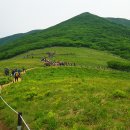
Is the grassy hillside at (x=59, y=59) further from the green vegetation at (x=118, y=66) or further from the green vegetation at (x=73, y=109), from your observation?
the green vegetation at (x=73, y=109)

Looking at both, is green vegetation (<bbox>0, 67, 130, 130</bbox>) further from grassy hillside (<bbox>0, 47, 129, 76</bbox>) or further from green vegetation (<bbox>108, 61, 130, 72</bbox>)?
green vegetation (<bbox>108, 61, 130, 72</bbox>)

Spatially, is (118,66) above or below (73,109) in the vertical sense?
below

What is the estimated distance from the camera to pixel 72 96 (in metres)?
24.5

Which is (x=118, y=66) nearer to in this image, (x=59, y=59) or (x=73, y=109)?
(x=59, y=59)

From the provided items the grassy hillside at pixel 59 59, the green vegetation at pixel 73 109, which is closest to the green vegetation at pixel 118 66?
the grassy hillside at pixel 59 59

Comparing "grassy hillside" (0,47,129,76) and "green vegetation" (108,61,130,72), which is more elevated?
"grassy hillside" (0,47,129,76)

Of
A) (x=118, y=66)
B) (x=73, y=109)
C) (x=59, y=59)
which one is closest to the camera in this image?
(x=73, y=109)

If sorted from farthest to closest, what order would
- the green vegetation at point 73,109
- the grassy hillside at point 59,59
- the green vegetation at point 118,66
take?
the green vegetation at point 118,66 < the grassy hillside at point 59,59 < the green vegetation at point 73,109

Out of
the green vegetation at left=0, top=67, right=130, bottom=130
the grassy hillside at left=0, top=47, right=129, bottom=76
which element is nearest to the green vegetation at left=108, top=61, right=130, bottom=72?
the grassy hillside at left=0, top=47, right=129, bottom=76

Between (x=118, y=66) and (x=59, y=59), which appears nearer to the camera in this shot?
(x=59, y=59)

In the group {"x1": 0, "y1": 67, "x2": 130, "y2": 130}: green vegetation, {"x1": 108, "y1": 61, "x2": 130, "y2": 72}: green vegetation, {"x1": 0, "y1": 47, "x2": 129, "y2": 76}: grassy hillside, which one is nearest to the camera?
{"x1": 0, "y1": 67, "x2": 130, "y2": 130}: green vegetation

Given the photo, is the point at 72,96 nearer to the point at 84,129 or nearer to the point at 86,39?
the point at 84,129

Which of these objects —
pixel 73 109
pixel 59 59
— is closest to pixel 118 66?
pixel 59 59

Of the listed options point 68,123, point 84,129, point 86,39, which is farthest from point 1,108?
point 86,39
